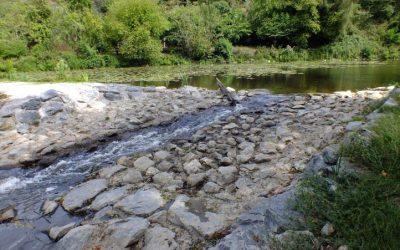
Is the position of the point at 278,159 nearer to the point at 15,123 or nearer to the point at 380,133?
the point at 380,133

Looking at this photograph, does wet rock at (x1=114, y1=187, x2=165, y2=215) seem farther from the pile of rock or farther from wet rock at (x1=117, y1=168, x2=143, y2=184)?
wet rock at (x1=117, y1=168, x2=143, y2=184)

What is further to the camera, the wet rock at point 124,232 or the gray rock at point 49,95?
the gray rock at point 49,95

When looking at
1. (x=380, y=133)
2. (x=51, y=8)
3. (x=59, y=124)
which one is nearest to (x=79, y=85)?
(x=59, y=124)

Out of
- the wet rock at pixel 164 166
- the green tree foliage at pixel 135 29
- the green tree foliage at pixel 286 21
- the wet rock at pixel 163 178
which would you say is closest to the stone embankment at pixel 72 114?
the wet rock at pixel 164 166

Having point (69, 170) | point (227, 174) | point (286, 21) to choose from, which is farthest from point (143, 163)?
point (286, 21)

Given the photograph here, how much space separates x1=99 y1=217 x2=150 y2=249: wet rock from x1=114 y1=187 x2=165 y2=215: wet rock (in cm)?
23

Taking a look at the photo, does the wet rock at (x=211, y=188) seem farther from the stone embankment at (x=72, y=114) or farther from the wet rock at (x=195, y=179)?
the stone embankment at (x=72, y=114)

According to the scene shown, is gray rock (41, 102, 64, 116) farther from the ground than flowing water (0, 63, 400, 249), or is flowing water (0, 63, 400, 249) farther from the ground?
gray rock (41, 102, 64, 116)

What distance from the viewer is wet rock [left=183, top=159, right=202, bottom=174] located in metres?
5.04

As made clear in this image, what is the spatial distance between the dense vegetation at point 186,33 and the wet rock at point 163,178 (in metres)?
17.3

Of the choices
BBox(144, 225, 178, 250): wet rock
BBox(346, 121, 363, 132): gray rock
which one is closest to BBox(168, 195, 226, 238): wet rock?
BBox(144, 225, 178, 250): wet rock

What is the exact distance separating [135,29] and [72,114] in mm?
14943

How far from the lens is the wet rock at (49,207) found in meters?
4.34

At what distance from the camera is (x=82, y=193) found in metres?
4.66
